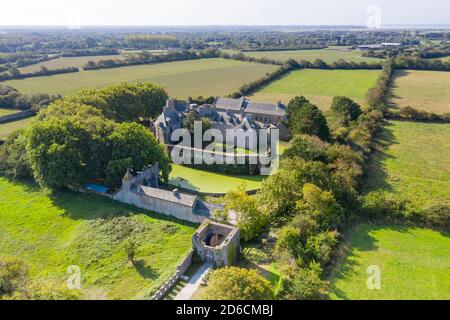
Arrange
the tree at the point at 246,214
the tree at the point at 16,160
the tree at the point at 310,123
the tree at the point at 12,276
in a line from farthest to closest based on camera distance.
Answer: the tree at the point at 310,123
the tree at the point at 16,160
the tree at the point at 246,214
the tree at the point at 12,276

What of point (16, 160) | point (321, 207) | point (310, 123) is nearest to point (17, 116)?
point (16, 160)

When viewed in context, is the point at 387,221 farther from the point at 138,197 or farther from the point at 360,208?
the point at 138,197

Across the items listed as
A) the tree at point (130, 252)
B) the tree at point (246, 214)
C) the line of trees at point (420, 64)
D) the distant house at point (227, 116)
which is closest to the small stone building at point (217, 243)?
the tree at point (246, 214)

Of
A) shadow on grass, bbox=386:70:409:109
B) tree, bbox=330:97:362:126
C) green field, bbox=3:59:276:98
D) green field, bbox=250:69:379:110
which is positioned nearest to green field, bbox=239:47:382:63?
green field, bbox=3:59:276:98

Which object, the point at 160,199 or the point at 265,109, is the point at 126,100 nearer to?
the point at 265,109

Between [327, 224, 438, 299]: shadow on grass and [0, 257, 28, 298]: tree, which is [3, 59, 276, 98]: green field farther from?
[0, 257, 28, 298]: tree

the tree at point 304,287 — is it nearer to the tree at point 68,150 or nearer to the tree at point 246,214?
the tree at point 246,214
